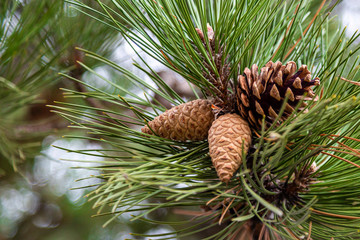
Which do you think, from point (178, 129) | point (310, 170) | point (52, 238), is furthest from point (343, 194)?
point (52, 238)

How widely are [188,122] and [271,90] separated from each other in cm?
11

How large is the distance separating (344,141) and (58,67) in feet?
2.34

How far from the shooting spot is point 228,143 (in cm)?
39

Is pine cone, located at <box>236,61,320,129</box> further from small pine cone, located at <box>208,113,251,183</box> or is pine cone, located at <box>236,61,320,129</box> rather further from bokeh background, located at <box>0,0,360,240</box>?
bokeh background, located at <box>0,0,360,240</box>

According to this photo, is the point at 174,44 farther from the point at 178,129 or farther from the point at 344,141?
the point at 344,141

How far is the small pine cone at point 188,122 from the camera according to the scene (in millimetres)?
458

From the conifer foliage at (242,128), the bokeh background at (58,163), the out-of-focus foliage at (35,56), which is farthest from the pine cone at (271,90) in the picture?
the bokeh background at (58,163)

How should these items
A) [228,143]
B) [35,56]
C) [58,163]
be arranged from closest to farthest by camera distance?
[228,143] < [35,56] < [58,163]

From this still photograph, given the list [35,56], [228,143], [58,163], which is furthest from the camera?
[58,163]

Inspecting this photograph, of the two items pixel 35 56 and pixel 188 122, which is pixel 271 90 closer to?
pixel 188 122

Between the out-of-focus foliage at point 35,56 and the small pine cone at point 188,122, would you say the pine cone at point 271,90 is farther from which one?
the out-of-focus foliage at point 35,56

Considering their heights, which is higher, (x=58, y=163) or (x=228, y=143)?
(x=228, y=143)

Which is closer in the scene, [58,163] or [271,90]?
[271,90]

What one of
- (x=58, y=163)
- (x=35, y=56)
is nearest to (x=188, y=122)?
(x=35, y=56)
